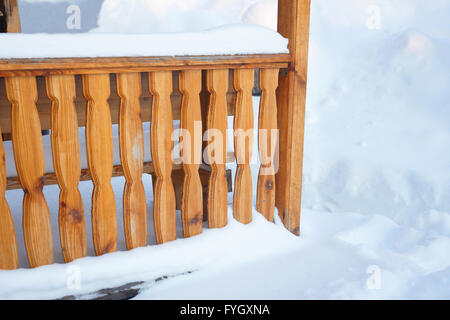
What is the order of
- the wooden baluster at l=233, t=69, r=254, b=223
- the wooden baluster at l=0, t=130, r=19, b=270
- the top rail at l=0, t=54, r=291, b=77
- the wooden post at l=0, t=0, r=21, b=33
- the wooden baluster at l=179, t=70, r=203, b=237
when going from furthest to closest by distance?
the wooden post at l=0, t=0, r=21, b=33, the wooden baluster at l=233, t=69, r=254, b=223, the wooden baluster at l=179, t=70, r=203, b=237, the wooden baluster at l=0, t=130, r=19, b=270, the top rail at l=0, t=54, r=291, b=77

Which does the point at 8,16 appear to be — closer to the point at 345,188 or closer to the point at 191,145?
the point at 191,145

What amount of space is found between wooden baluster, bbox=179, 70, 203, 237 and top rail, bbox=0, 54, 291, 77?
80 mm

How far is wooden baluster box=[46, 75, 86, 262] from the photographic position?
2.02 m

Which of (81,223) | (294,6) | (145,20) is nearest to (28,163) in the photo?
(81,223)

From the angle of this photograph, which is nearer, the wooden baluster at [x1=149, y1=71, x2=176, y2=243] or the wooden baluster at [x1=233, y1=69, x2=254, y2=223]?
the wooden baluster at [x1=149, y1=71, x2=176, y2=243]

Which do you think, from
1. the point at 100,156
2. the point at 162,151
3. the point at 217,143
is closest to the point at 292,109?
the point at 217,143

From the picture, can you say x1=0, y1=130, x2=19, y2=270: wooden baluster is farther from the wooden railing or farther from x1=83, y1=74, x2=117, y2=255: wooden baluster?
x1=83, y1=74, x2=117, y2=255: wooden baluster

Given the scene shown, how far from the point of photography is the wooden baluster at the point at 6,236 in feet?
6.57

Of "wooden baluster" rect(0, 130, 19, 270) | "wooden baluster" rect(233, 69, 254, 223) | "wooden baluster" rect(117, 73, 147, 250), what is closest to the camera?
"wooden baluster" rect(0, 130, 19, 270)

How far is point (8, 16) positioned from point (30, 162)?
2576 millimetres

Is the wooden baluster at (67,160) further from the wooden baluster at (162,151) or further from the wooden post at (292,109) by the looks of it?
the wooden post at (292,109)

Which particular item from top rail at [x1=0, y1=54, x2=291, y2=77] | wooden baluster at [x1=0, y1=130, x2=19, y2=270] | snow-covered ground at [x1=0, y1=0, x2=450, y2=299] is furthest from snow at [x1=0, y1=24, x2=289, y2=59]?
snow-covered ground at [x1=0, y1=0, x2=450, y2=299]

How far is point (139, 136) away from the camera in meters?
2.23

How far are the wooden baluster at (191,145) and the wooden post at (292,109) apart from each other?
55cm
